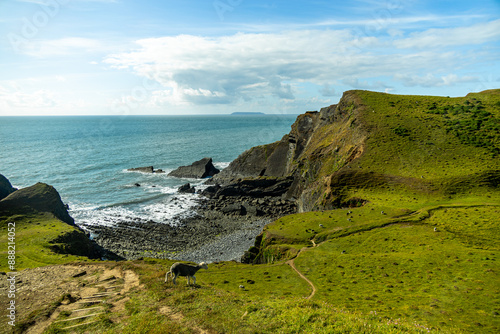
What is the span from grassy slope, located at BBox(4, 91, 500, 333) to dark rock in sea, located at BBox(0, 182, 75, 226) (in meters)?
33.4

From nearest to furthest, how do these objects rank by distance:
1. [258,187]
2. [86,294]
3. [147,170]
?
[86,294] → [258,187] → [147,170]

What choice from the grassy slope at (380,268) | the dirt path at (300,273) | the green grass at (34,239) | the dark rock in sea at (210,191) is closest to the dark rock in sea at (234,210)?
the dark rock in sea at (210,191)

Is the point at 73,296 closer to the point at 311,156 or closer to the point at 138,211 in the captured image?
the point at 138,211

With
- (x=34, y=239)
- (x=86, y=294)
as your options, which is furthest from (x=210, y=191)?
(x=86, y=294)

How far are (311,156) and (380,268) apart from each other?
4735 cm

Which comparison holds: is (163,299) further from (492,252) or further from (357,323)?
(492,252)

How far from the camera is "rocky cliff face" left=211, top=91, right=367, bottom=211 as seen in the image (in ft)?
190

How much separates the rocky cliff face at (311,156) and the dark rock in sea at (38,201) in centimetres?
3969

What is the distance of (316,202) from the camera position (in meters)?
52.1

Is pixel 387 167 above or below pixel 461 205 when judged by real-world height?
above

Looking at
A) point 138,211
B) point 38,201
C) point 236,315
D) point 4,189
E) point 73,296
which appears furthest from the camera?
point 138,211

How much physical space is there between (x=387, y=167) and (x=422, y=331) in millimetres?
41186

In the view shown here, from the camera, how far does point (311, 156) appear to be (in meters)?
71.9

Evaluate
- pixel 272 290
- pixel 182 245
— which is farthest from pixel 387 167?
pixel 182 245
